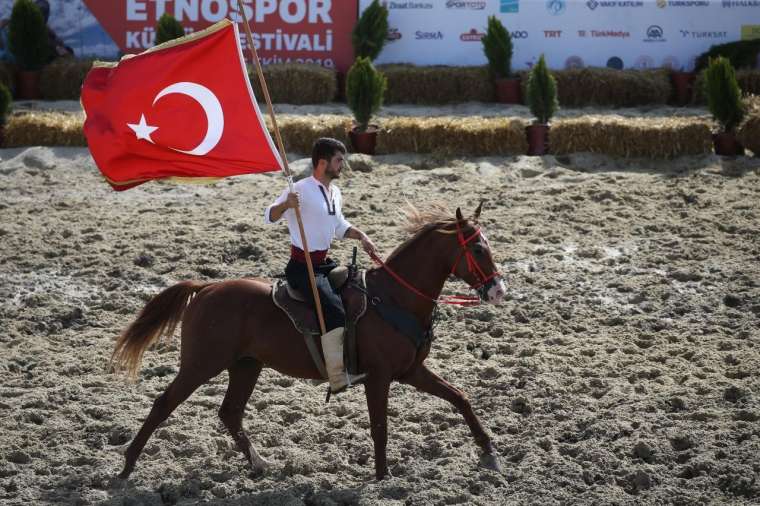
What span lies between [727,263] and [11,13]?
12.7 meters

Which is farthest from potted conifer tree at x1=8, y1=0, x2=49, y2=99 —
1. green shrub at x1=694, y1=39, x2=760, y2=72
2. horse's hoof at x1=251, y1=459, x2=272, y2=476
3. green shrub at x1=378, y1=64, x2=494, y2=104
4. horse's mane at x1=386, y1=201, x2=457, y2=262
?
horse's hoof at x1=251, y1=459, x2=272, y2=476

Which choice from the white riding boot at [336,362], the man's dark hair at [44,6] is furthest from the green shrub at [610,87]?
the white riding boot at [336,362]

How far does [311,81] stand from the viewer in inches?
676

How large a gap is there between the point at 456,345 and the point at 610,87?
8.46 metres

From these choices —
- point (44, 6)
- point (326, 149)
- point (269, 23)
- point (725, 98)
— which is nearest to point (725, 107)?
point (725, 98)

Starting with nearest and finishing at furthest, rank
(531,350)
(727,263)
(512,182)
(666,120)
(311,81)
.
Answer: (531,350), (727,263), (512,182), (666,120), (311,81)

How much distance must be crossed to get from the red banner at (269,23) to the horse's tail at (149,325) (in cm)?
1072

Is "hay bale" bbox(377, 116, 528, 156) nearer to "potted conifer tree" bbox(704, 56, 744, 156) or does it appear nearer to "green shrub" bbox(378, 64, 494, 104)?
"green shrub" bbox(378, 64, 494, 104)

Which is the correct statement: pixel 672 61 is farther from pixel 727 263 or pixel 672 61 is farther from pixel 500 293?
pixel 500 293

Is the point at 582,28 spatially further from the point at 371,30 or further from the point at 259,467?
the point at 259,467

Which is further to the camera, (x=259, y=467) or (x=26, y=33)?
(x=26, y=33)

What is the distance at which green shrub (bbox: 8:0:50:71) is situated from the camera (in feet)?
57.4

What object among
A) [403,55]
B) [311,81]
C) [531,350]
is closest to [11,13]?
[311,81]

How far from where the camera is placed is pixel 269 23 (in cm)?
1812
